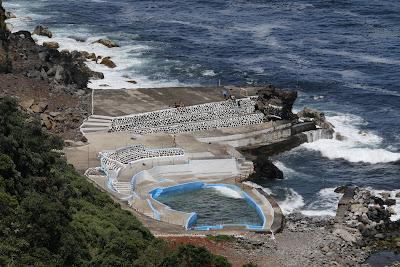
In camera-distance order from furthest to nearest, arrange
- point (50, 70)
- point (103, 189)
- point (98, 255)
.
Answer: point (50, 70), point (103, 189), point (98, 255)

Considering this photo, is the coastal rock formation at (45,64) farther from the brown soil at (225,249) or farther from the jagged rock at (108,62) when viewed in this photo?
the brown soil at (225,249)

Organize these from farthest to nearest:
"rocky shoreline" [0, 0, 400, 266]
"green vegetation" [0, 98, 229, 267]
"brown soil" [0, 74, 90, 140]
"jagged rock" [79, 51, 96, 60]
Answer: "jagged rock" [79, 51, 96, 60] → "brown soil" [0, 74, 90, 140] → "rocky shoreline" [0, 0, 400, 266] → "green vegetation" [0, 98, 229, 267]

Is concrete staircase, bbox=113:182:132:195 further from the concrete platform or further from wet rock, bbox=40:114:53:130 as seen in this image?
the concrete platform

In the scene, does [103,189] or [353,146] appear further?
[353,146]

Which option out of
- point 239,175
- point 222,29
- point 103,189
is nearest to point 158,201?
point 103,189

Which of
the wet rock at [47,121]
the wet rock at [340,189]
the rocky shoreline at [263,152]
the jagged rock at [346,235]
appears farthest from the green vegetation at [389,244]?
the wet rock at [47,121]

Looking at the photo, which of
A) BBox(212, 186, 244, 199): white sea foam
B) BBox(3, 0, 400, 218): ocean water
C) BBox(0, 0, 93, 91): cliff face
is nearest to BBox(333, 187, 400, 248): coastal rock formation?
BBox(3, 0, 400, 218): ocean water

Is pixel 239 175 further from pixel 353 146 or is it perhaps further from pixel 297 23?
pixel 297 23
